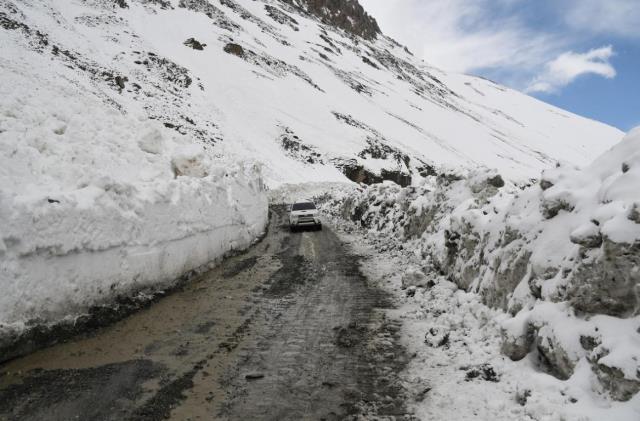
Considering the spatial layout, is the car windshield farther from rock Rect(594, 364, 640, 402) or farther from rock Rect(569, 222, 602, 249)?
rock Rect(594, 364, 640, 402)

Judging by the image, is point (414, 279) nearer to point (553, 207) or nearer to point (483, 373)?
point (553, 207)

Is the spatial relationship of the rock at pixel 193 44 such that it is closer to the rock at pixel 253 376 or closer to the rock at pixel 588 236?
the rock at pixel 253 376

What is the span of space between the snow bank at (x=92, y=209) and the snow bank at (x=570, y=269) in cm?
596

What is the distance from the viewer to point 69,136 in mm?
10141

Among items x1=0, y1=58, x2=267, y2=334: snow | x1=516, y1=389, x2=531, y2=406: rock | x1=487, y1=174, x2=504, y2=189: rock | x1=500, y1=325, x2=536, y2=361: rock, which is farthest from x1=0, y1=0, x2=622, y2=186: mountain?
x1=516, y1=389, x2=531, y2=406: rock

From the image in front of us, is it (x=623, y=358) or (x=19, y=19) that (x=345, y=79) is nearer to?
(x=19, y=19)

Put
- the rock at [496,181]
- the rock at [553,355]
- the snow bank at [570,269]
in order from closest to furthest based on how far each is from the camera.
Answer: the snow bank at [570,269] → the rock at [553,355] → the rock at [496,181]

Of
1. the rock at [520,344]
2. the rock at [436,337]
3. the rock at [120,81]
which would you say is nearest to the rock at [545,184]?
the rock at [520,344]

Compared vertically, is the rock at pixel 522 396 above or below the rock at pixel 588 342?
below

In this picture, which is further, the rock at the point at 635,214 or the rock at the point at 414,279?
the rock at the point at 414,279

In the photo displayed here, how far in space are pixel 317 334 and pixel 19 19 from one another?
148ft

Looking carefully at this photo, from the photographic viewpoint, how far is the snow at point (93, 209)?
5934 mm

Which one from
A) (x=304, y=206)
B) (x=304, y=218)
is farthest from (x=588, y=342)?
(x=304, y=206)

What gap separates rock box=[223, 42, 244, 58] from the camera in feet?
213
